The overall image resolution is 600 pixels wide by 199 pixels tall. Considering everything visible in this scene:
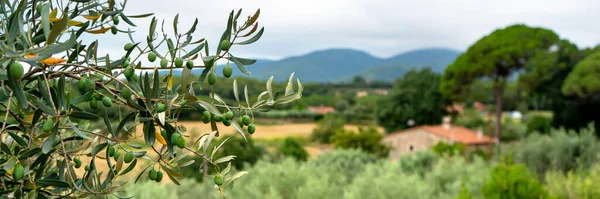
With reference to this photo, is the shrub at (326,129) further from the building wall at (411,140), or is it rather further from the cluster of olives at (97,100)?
the cluster of olives at (97,100)

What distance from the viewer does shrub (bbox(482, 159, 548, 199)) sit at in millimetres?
4102

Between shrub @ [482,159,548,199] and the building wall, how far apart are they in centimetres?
1727

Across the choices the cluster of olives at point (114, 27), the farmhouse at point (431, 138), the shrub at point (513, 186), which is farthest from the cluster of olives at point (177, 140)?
the farmhouse at point (431, 138)

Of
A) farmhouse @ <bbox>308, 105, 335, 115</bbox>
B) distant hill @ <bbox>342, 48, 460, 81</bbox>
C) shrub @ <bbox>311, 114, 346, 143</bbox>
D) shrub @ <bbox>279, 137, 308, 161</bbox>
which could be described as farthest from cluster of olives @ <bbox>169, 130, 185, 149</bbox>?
distant hill @ <bbox>342, 48, 460, 81</bbox>

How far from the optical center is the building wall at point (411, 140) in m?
21.5

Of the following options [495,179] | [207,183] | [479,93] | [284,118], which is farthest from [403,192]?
[284,118]

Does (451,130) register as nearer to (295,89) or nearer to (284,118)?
(284,118)

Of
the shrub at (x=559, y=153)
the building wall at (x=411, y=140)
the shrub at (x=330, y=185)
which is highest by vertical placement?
the shrub at (x=330, y=185)

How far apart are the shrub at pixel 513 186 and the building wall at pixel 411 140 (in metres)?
17.3

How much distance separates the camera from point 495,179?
4172mm

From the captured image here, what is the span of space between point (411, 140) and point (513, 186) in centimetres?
1840

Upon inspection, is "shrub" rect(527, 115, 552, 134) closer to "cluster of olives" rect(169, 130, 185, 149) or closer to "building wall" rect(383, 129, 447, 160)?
"building wall" rect(383, 129, 447, 160)

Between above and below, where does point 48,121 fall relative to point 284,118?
above

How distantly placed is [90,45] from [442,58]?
176 meters
